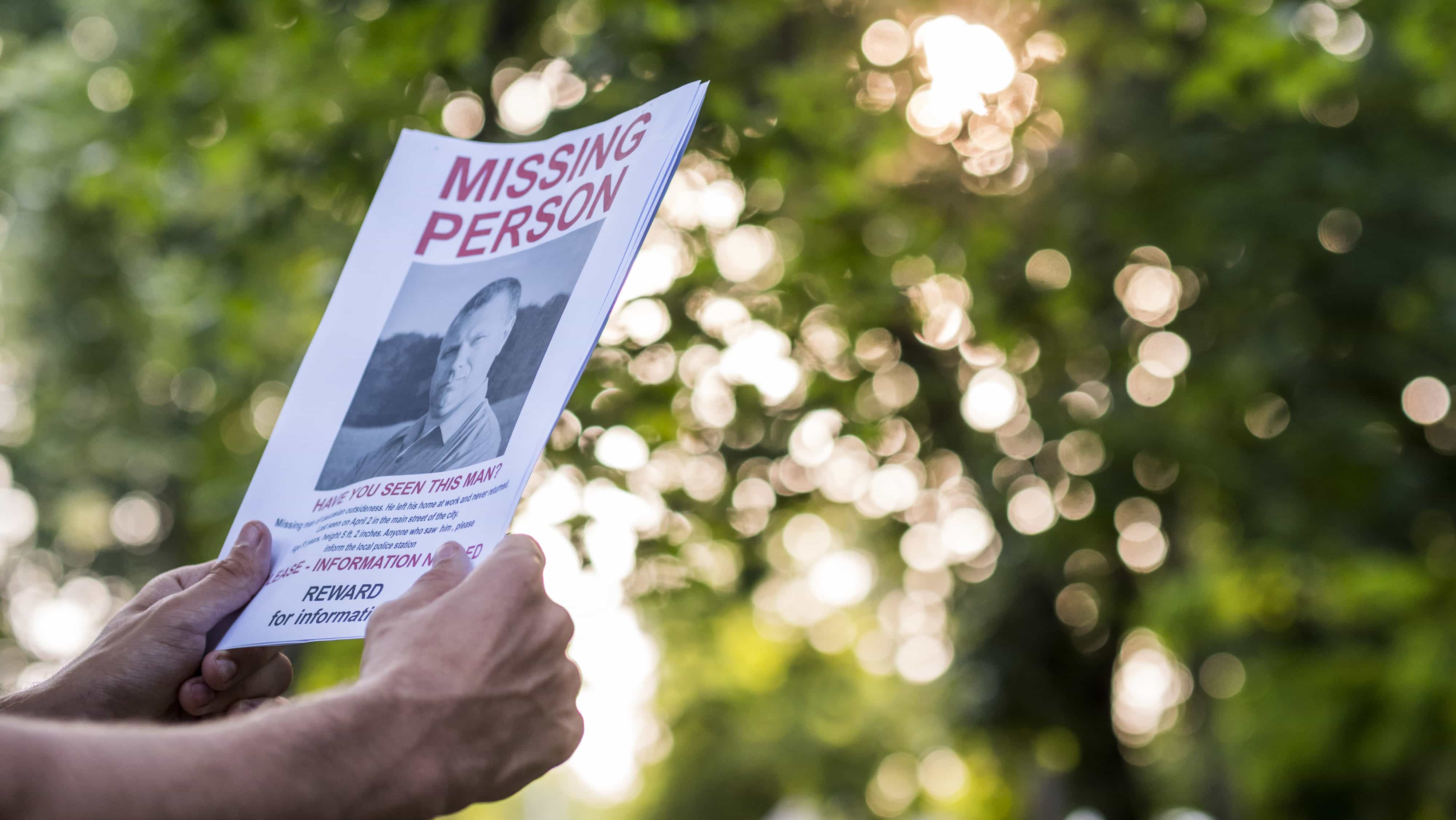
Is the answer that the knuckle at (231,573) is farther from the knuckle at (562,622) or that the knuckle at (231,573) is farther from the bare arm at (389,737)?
the knuckle at (562,622)

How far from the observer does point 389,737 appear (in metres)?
0.84

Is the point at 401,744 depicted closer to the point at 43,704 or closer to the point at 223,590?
the point at 223,590

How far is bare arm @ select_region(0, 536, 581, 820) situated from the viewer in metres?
0.72

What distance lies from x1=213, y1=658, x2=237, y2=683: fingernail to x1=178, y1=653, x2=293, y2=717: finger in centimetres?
2

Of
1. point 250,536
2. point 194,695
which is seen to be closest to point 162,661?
point 194,695

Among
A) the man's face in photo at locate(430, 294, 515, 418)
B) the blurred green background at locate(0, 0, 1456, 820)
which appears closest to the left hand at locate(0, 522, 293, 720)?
the man's face in photo at locate(430, 294, 515, 418)

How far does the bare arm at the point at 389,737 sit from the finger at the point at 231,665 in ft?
1.11

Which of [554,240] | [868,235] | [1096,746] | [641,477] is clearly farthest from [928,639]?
[554,240]

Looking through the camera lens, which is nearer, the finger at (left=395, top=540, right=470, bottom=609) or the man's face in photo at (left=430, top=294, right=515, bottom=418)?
the finger at (left=395, top=540, right=470, bottom=609)

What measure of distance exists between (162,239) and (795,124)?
318cm

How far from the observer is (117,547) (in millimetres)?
10000

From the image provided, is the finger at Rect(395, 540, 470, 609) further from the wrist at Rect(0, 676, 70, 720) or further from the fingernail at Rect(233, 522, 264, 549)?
the wrist at Rect(0, 676, 70, 720)

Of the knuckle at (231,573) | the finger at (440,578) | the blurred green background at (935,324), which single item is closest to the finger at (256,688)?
the knuckle at (231,573)

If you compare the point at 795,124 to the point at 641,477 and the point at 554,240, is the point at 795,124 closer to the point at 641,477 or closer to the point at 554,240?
the point at 641,477
